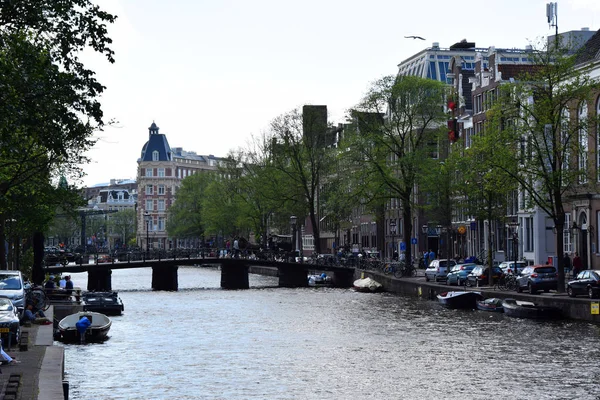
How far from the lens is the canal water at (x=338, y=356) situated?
36469 mm

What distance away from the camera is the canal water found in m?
36.5

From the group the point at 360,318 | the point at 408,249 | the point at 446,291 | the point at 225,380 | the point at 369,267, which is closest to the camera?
the point at 225,380

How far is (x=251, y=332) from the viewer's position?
5828cm

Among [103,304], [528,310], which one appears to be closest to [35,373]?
[528,310]

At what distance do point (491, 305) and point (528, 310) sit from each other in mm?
6531

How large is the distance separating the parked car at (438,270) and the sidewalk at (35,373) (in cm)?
4843

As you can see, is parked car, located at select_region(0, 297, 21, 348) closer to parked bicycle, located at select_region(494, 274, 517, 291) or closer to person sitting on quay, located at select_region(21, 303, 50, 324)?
person sitting on quay, located at select_region(21, 303, 50, 324)

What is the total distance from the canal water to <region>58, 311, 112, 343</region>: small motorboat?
1.03 m

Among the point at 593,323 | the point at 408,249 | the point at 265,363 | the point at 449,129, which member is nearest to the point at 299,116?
the point at 449,129

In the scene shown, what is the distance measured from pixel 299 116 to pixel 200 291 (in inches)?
1095

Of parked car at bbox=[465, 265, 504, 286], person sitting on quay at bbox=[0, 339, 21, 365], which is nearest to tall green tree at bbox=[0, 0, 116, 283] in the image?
person sitting on quay at bbox=[0, 339, 21, 365]

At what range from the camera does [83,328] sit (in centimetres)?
5219

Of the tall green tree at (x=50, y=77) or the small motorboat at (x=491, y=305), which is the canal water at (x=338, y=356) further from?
the tall green tree at (x=50, y=77)

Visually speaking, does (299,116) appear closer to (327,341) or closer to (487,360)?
(327,341)
